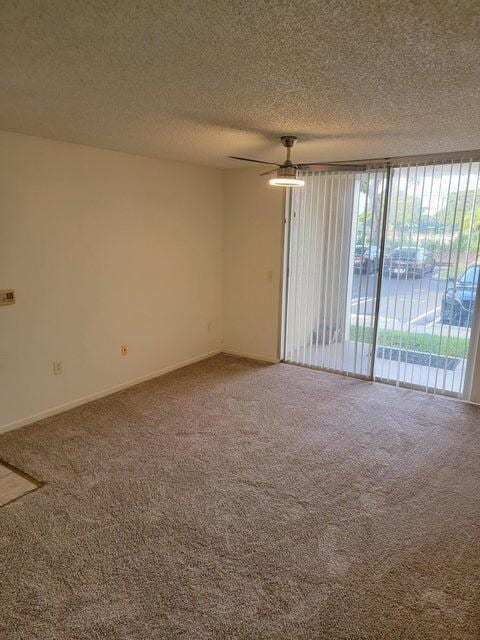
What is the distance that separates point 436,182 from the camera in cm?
388

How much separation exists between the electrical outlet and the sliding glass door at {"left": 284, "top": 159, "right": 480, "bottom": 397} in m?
2.57

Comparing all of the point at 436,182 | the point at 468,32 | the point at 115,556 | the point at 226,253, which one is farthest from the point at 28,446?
the point at 436,182

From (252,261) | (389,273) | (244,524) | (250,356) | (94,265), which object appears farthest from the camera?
(250,356)

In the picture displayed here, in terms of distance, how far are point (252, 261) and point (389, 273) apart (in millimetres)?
1621

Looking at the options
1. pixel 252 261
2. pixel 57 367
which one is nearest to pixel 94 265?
pixel 57 367

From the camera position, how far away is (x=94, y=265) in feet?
12.6

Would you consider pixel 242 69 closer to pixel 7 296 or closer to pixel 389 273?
pixel 7 296

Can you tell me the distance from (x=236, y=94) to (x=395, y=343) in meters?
3.06

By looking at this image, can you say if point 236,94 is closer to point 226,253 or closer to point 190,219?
point 190,219

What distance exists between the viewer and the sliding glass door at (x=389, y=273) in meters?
3.89

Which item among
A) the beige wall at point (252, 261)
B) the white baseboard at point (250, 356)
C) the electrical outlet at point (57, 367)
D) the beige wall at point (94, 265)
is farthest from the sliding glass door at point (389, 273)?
the electrical outlet at point (57, 367)

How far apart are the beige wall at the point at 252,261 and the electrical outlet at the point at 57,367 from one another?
7.65ft

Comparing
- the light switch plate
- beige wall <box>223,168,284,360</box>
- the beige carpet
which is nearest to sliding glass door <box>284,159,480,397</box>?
beige wall <box>223,168,284,360</box>

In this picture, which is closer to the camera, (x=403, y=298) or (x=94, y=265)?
(x=94, y=265)
